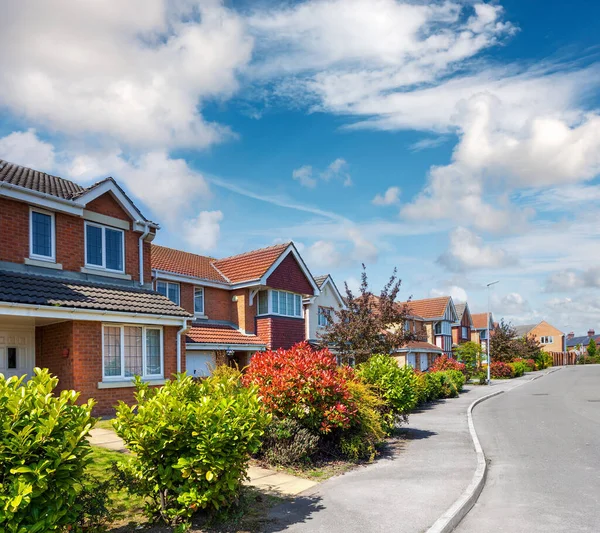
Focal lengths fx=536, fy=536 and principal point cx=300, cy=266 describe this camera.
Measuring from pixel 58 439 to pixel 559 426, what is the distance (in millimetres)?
15590

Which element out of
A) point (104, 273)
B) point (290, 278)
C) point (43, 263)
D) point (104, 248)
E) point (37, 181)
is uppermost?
point (37, 181)

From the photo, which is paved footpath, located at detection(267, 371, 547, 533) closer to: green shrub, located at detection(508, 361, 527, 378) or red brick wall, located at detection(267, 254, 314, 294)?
red brick wall, located at detection(267, 254, 314, 294)

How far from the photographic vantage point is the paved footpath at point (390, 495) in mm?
6621

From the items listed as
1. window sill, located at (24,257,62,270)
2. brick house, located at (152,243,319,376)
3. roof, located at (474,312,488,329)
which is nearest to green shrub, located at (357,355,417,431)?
window sill, located at (24,257,62,270)

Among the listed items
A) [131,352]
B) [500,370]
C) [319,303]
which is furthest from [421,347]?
[131,352]

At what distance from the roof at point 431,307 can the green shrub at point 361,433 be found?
47319 mm

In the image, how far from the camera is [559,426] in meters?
16.2

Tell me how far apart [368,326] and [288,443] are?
11.7 metres

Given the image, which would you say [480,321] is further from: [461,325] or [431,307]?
[431,307]

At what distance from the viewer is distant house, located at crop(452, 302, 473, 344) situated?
67250mm

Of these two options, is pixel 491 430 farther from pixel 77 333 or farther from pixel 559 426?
pixel 77 333

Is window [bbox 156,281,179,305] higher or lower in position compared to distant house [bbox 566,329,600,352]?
higher

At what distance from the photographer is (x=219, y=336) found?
80.4ft

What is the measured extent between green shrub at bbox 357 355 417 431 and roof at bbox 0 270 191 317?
254 inches
